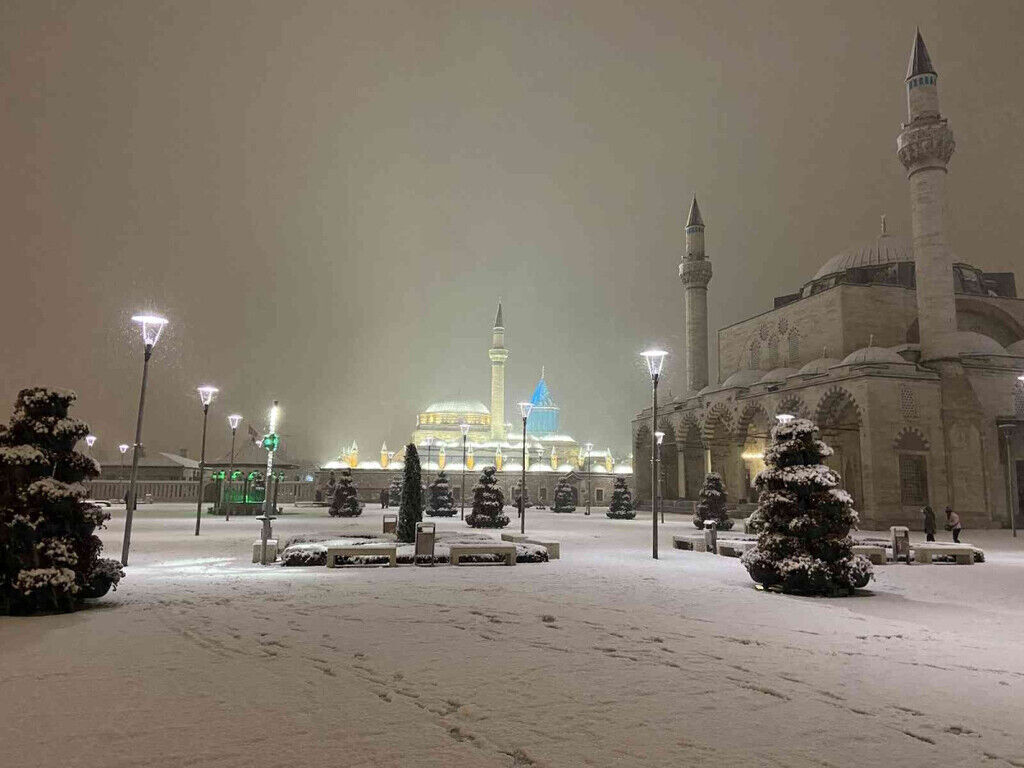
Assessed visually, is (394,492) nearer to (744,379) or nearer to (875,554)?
(744,379)

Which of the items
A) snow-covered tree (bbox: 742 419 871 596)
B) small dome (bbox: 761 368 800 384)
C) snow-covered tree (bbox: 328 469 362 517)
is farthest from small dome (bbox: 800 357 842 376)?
snow-covered tree (bbox: 742 419 871 596)

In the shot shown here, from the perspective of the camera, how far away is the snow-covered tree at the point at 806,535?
10.7 metres

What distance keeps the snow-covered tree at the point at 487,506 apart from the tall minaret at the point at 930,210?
22.6 metres

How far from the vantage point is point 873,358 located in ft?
105

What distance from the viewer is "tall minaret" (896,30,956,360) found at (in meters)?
33.6

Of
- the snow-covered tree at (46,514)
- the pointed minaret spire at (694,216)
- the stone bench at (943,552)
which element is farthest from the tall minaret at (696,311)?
the snow-covered tree at (46,514)

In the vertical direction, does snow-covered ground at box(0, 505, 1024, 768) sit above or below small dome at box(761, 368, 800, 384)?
below

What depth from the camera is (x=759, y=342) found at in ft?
159

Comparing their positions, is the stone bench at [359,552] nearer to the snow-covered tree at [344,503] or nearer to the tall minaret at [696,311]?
the snow-covered tree at [344,503]

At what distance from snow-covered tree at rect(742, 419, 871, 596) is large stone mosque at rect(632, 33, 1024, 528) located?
21.6 metres

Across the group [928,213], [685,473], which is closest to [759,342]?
[685,473]

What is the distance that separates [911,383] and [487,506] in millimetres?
20745

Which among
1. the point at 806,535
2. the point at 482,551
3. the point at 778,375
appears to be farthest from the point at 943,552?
the point at 778,375

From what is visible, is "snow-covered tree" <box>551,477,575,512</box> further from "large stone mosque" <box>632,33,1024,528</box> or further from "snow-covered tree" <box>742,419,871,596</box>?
"snow-covered tree" <box>742,419,871,596</box>
